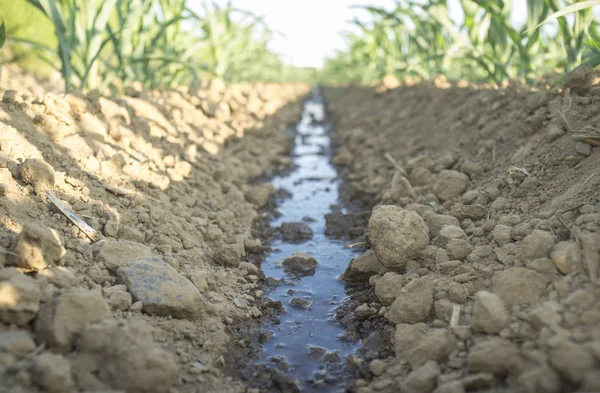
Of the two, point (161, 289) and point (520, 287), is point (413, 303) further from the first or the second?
point (161, 289)

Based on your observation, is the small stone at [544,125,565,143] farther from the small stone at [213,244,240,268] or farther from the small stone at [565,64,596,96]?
the small stone at [213,244,240,268]

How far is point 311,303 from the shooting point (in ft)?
7.02

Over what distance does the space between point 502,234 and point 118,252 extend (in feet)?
4.75

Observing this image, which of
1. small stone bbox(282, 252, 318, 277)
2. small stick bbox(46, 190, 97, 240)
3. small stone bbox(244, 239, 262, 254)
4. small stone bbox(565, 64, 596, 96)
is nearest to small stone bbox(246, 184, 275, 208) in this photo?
small stone bbox(244, 239, 262, 254)

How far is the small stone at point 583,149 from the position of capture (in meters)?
2.07

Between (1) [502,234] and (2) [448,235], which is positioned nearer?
(1) [502,234]

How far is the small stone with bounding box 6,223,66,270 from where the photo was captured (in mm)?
1546

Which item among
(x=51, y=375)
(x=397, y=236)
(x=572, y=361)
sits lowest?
(x=51, y=375)

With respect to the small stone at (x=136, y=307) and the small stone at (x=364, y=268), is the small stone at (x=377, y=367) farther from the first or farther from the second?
the small stone at (x=136, y=307)

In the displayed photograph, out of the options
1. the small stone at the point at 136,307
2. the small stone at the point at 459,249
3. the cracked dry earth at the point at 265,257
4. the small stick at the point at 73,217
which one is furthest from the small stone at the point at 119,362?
the small stone at the point at 459,249

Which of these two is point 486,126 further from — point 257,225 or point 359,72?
point 359,72

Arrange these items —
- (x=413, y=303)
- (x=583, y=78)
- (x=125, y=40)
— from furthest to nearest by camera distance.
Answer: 1. (x=125, y=40)
2. (x=583, y=78)
3. (x=413, y=303)

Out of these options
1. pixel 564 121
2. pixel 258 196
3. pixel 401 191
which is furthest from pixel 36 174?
pixel 564 121

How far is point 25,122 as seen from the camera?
2354 millimetres
